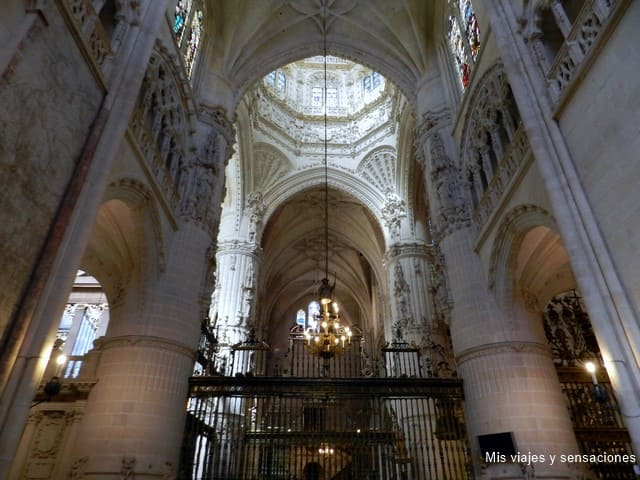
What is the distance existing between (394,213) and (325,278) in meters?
11.1

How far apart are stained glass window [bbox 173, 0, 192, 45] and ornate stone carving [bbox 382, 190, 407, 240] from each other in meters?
13.3

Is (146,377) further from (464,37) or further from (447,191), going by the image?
(464,37)

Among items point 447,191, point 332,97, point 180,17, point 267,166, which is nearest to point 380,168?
point 267,166

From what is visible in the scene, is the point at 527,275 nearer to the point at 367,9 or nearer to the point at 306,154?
the point at 367,9

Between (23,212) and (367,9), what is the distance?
15179 mm

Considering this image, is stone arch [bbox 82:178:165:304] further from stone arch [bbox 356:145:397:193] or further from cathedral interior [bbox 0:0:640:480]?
stone arch [bbox 356:145:397:193]

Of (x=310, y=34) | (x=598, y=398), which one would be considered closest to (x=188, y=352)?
(x=598, y=398)

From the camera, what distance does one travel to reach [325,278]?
11.9m

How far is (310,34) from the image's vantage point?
17.1 meters

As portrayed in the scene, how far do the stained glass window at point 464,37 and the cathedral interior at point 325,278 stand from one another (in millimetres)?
104

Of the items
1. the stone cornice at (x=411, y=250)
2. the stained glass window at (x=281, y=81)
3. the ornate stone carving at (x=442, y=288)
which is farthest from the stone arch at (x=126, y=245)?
the stained glass window at (x=281, y=81)

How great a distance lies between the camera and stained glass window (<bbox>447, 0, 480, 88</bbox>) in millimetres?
11852

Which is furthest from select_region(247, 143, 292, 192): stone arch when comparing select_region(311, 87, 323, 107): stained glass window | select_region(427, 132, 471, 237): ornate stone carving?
select_region(427, 132, 471, 237): ornate stone carving

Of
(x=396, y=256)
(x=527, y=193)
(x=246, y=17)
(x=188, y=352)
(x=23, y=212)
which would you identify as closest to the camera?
(x=23, y=212)
